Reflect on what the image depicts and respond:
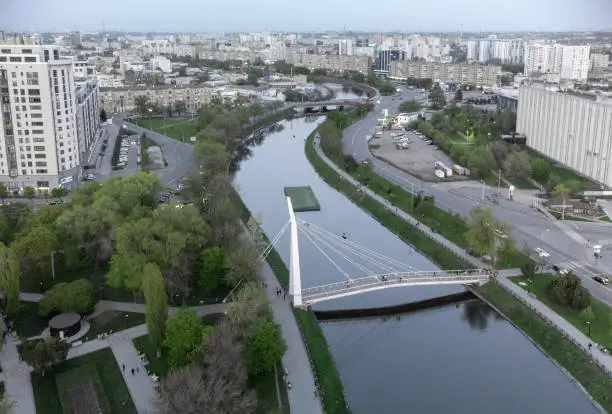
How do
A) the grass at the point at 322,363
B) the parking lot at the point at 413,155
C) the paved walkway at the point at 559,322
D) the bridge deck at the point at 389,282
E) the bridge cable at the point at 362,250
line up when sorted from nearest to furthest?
the grass at the point at 322,363 → the paved walkway at the point at 559,322 → the bridge deck at the point at 389,282 → the bridge cable at the point at 362,250 → the parking lot at the point at 413,155

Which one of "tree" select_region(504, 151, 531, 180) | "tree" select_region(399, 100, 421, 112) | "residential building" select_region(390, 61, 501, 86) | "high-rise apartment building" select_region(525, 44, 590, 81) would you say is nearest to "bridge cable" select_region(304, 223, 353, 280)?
"tree" select_region(504, 151, 531, 180)

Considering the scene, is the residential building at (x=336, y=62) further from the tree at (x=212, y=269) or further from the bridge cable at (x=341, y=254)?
the tree at (x=212, y=269)

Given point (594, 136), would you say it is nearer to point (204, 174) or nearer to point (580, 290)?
point (580, 290)

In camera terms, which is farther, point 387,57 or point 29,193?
point 387,57

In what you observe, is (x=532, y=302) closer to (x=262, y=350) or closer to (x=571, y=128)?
(x=262, y=350)

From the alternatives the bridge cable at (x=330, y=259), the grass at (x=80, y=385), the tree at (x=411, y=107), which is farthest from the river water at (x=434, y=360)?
the tree at (x=411, y=107)

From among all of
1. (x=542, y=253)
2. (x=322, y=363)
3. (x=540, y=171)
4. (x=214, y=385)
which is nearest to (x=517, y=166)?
(x=540, y=171)
